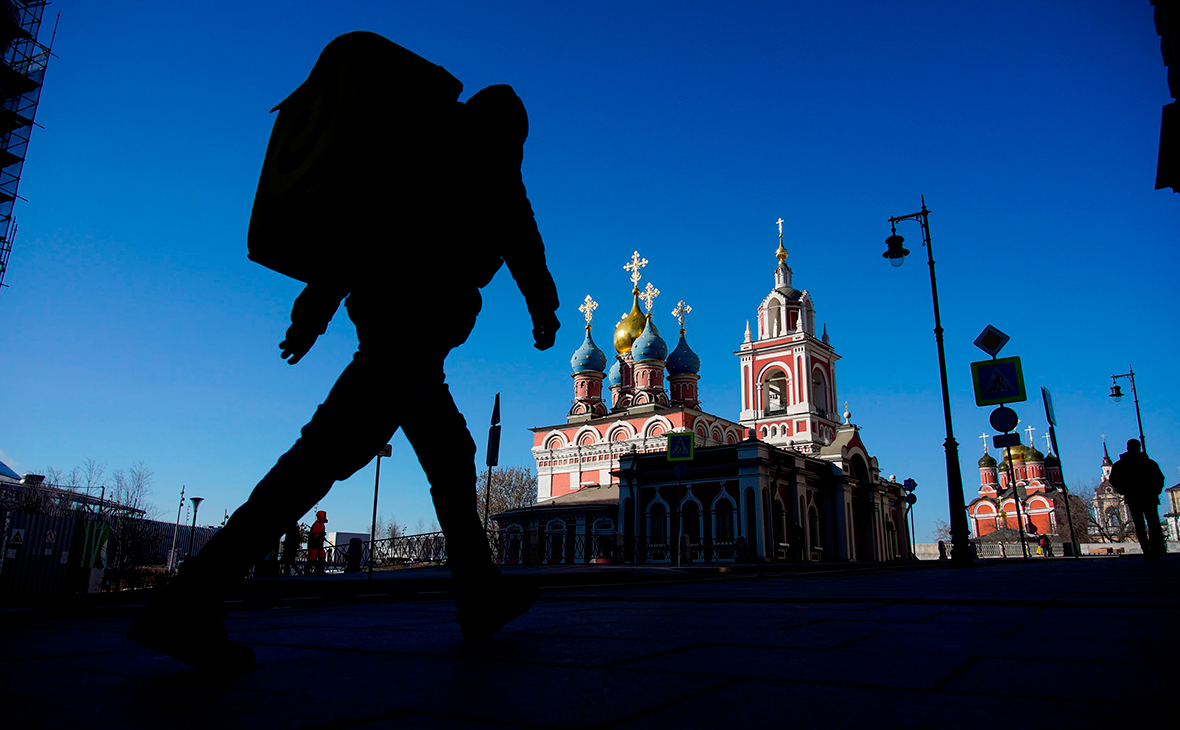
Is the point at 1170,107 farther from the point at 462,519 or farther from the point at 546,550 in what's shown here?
the point at 546,550

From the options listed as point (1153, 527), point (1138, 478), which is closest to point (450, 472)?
point (1138, 478)

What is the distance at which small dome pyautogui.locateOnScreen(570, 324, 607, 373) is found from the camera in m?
48.3

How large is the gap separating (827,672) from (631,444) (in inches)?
1639

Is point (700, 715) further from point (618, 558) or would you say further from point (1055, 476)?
point (1055, 476)

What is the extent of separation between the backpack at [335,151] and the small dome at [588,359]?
46237 millimetres

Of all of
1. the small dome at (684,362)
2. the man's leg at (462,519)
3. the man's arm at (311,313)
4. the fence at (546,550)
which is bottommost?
the fence at (546,550)

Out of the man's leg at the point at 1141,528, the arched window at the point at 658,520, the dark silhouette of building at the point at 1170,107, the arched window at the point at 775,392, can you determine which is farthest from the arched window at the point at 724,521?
the dark silhouette of building at the point at 1170,107

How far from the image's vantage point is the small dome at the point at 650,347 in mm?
45375

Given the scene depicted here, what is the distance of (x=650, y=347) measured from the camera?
45.5 m

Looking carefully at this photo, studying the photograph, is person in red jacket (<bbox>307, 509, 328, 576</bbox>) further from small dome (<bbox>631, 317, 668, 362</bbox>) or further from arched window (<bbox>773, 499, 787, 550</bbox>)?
small dome (<bbox>631, 317, 668, 362</bbox>)

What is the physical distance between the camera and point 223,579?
1640mm

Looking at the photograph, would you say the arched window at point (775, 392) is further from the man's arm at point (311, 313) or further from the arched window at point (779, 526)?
the man's arm at point (311, 313)

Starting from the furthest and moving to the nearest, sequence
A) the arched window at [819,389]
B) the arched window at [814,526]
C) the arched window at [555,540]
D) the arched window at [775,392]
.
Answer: the arched window at [775,392], the arched window at [819,389], the arched window at [555,540], the arched window at [814,526]

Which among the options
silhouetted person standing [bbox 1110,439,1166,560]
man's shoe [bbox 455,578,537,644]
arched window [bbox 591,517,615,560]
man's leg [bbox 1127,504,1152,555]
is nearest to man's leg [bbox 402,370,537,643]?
Answer: man's shoe [bbox 455,578,537,644]
